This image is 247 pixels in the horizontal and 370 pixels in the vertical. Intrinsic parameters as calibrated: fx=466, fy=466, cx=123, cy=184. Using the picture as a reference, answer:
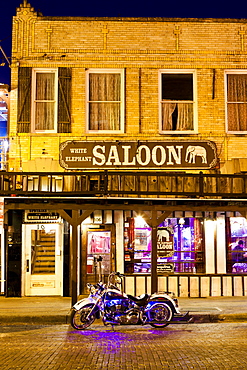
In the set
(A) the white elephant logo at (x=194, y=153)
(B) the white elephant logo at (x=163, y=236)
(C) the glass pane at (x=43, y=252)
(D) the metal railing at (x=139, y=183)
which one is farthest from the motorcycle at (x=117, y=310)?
(A) the white elephant logo at (x=194, y=153)

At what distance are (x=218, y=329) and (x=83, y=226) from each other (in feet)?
19.0

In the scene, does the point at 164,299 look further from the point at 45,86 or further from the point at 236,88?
the point at 45,86

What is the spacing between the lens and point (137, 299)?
10.3 m

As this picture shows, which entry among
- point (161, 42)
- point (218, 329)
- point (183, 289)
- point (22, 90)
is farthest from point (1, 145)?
point (218, 329)

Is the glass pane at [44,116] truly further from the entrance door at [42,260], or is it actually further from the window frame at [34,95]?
the entrance door at [42,260]

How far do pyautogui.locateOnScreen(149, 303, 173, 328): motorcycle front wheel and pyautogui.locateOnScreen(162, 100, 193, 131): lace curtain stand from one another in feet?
21.6

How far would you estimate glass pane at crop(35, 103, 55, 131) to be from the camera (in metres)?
15.0

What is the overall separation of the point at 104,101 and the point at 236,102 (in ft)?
14.1

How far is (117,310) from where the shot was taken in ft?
33.2

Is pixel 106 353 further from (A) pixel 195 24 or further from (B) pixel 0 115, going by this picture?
(B) pixel 0 115

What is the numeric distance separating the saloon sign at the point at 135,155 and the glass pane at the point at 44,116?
2.94ft

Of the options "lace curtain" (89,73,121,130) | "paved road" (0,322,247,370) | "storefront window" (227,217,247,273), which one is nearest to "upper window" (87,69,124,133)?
"lace curtain" (89,73,121,130)

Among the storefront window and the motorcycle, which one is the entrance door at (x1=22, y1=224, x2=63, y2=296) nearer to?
the motorcycle

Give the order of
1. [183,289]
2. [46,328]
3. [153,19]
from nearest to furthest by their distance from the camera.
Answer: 1. [46,328]
2. [183,289]
3. [153,19]
